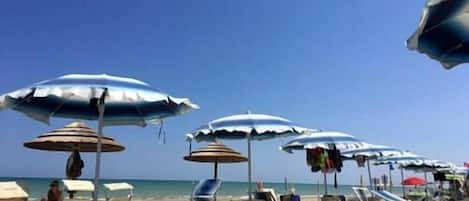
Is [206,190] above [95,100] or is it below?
below

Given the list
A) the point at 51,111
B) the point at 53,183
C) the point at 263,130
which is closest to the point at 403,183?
the point at 263,130

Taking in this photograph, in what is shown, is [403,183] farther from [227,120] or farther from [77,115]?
[77,115]

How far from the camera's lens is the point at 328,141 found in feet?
26.3

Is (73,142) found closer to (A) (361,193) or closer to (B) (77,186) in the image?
(B) (77,186)

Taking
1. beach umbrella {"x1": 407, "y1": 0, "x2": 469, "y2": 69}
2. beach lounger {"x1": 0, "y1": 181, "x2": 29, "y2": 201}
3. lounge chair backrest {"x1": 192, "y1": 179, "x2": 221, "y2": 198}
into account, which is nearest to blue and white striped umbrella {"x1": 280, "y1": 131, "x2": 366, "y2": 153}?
lounge chair backrest {"x1": 192, "y1": 179, "x2": 221, "y2": 198}

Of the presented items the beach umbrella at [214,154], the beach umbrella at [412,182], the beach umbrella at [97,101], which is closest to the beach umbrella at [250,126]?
the beach umbrella at [97,101]

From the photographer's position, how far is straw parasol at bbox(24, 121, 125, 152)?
7.97 m

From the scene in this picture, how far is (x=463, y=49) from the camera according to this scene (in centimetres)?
411

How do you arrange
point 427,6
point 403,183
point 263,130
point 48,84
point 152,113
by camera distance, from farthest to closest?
point 403,183 < point 263,130 < point 152,113 < point 48,84 < point 427,6

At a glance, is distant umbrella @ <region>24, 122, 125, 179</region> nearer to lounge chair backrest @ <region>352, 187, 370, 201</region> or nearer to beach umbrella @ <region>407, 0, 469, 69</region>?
lounge chair backrest @ <region>352, 187, 370, 201</region>

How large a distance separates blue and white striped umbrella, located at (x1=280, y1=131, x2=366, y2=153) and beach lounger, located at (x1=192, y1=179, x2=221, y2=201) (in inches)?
68.1

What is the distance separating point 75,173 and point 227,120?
3.60 meters

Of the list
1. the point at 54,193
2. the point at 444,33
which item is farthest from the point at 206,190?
the point at 444,33

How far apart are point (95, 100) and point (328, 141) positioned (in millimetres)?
4532
